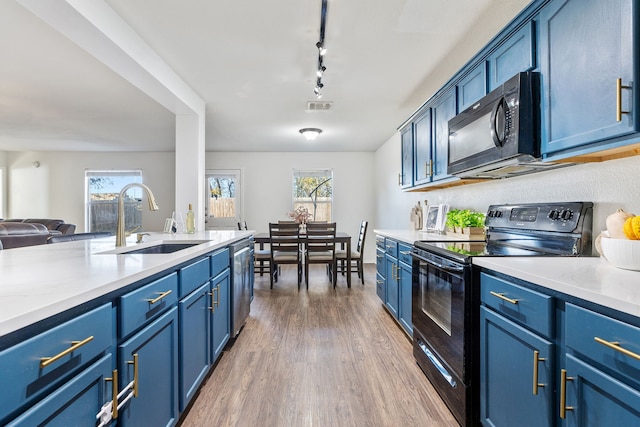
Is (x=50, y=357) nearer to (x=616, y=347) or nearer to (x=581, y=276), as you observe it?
(x=616, y=347)

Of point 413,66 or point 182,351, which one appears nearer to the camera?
point 182,351

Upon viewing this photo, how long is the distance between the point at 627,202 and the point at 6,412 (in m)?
2.15

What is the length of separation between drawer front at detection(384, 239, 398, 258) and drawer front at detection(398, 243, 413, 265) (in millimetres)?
116

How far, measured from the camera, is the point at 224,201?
687 centimetres

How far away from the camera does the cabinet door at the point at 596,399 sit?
79 cm

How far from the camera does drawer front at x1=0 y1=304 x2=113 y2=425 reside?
0.66 m

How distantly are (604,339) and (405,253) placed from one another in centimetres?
177

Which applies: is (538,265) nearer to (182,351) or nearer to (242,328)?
(182,351)

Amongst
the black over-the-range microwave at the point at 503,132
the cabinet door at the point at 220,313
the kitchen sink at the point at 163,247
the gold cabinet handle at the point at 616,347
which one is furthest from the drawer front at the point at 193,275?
the black over-the-range microwave at the point at 503,132

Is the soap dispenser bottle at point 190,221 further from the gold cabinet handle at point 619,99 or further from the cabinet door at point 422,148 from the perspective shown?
the gold cabinet handle at point 619,99

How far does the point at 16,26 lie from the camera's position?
224 cm

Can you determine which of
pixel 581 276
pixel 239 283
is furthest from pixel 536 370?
pixel 239 283

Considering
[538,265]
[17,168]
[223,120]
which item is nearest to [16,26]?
[223,120]

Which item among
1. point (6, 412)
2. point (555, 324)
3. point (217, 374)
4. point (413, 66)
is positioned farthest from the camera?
point (413, 66)
